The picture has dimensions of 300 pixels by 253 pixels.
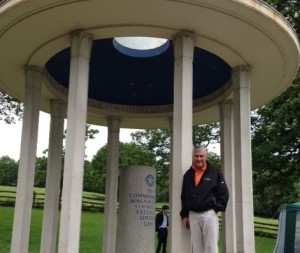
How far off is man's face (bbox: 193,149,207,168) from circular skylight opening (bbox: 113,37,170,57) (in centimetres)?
787

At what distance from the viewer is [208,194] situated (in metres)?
10.2

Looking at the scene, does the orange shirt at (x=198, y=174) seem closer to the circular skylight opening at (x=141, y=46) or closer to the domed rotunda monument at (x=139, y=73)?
the domed rotunda monument at (x=139, y=73)

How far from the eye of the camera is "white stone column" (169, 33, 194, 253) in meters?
11.6

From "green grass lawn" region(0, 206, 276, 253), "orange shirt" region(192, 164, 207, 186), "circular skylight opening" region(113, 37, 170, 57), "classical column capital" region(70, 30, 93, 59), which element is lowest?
"green grass lawn" region(0, 206, 276, 253)

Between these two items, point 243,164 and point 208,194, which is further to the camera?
point 243,164

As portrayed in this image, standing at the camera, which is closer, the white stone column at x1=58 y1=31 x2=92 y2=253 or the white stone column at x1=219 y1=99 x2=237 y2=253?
the white stone column at x1=58 y1=31 x2=92 y2=253

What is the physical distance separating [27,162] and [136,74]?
7.11 metres

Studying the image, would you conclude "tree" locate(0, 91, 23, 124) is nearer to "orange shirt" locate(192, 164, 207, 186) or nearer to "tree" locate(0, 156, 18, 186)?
"orange shirt" locate(192, 164, 207, 186)

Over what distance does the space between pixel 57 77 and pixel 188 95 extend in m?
7.54

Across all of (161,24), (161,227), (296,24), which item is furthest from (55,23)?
(296,24)

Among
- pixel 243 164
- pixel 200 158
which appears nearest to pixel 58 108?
pixel 243 164

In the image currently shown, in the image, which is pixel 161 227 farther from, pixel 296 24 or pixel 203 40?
pixel 296 24

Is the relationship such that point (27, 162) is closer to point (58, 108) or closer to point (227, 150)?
point (58, 108)

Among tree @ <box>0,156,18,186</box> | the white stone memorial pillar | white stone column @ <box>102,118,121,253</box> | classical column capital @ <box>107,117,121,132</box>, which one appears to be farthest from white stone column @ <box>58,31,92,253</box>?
tree @ <box>0,156,18,186</box>
